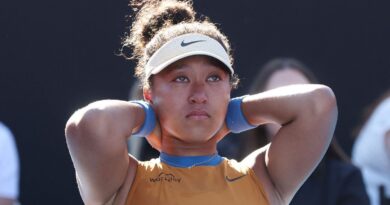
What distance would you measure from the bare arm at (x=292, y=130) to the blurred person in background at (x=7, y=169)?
153 centimetres

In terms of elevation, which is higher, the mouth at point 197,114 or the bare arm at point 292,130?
the mouth at point 197,114

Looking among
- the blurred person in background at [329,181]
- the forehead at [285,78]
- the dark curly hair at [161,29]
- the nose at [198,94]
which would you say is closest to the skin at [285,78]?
the forehead at [285,78]

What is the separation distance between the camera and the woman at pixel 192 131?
248cm

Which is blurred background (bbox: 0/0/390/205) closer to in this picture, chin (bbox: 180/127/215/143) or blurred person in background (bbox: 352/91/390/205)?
blurred person in background (bbox: 352/91/390/205)

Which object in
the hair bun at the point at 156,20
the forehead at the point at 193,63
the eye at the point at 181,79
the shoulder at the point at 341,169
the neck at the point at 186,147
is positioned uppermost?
the hair bun at the point at 156,20

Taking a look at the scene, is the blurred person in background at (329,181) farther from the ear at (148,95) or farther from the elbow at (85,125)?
the elbow at (85,125)

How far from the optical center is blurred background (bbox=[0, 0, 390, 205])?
444 cm

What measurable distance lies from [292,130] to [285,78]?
1.21 metres

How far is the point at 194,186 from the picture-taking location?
8.39 feet

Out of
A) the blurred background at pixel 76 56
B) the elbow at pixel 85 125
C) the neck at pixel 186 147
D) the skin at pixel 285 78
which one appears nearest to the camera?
the elbow at pixel 85 125

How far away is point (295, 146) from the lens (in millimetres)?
2664

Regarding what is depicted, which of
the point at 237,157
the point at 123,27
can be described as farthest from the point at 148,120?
the point at 123,27

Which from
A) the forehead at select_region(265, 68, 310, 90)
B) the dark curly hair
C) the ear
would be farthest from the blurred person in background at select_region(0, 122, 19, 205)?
the ear

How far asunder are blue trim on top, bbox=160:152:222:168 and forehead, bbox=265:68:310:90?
123cm
